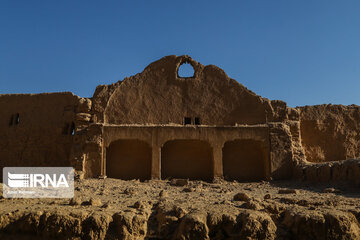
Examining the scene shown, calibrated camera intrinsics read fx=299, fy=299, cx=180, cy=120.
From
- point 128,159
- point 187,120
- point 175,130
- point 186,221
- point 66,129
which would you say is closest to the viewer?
point 186,221

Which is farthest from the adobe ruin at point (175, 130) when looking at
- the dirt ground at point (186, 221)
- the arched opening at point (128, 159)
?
the dirt ground at point (186, 221)

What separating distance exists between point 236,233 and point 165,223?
4.25 feet

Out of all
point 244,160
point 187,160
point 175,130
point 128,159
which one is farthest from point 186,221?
point 244,160

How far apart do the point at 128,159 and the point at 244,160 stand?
528cm

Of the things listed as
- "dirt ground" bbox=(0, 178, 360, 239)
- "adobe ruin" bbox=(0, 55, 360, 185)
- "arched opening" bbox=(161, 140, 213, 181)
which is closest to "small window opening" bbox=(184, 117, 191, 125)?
"adobe ruin" bbox=(0, 55, 360, 185)

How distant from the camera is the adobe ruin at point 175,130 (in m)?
12.9

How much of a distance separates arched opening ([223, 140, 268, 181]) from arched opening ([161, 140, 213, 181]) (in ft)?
2.66

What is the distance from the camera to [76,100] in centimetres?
1497

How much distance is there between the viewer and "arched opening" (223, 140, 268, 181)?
1336cm

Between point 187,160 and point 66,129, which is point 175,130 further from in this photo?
point 66,129

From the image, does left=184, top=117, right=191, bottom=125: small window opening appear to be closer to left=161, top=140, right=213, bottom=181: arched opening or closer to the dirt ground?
left=161, top=140, right=213, bottom=181: arched opening

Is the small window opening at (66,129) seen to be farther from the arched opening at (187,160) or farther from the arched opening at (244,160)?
the arched opening at (244,160)

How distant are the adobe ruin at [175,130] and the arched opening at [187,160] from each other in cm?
5

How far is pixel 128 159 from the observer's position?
1359cm
